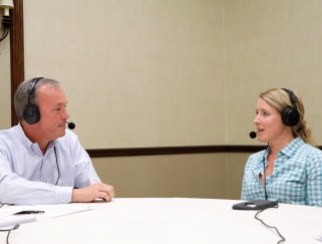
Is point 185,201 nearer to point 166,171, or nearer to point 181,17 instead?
point 166,171

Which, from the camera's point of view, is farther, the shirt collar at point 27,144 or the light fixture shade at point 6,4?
the light fixture shade at point 6,4

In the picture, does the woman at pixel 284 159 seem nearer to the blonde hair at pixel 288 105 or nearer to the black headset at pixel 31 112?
the blonde hair at pixel 288 105

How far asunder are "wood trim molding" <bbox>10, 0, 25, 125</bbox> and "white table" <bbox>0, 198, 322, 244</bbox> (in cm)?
162

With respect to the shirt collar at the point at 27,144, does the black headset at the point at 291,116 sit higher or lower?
higher

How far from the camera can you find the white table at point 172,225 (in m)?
1.32

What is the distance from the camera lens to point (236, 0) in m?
4.18

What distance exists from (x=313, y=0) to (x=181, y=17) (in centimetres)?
110

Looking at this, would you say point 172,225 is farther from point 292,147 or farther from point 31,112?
point 31,112

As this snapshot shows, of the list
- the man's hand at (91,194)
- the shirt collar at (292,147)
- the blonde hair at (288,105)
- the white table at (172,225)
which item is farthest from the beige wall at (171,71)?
the white table at (172,225)

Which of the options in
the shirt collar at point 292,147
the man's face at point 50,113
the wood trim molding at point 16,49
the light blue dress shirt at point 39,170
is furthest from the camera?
the wood trim molding at point 16,49

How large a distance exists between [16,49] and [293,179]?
2.06 metres

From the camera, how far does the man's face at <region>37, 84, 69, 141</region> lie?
2346 mm

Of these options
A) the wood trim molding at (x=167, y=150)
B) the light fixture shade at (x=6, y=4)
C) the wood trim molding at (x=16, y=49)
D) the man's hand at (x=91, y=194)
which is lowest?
the wood trim molding at (x=167, y=150)

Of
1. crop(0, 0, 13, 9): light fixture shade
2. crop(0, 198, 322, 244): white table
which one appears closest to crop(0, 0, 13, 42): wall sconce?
crop(0, 0, 13, 9): light fixture shade
